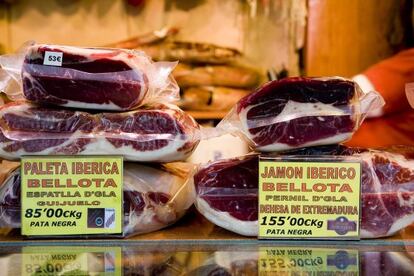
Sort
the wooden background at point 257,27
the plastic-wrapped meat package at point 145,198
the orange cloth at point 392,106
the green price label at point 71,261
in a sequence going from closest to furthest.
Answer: the green price label at point 71,261 < the plastic-wrapped meat package at point 145,198 < the orange cloth at point 392,106 < the wooden background at point 257,27

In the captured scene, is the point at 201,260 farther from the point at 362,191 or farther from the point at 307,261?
the point at 362,191

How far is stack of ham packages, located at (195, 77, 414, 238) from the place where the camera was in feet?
2.61

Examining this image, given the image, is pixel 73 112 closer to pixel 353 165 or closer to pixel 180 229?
pixel 180 229

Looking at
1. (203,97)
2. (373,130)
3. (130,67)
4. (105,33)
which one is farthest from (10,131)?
(105,33)

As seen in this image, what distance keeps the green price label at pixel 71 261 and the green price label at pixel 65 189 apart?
4 cm

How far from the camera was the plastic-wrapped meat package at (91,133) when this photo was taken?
2.67 feet

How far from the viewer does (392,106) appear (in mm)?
1990

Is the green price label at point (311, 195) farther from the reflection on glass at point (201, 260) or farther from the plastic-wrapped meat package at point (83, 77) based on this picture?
the plastic-wrapped meat package at point (83, 77)

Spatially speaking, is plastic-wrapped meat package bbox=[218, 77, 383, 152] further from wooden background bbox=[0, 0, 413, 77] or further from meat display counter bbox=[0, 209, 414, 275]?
wooden background bbox=[0, 0, 413, 77]

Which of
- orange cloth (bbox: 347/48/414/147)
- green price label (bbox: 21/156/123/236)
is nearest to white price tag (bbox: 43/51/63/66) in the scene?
green price label (bbox: 21/156/123/236)

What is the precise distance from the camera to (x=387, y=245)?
81 centimetres

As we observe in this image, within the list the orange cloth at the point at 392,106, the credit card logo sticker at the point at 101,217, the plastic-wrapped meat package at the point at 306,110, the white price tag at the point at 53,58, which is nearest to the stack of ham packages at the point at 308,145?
the plastic-wrapped meat package at the point at 306,110

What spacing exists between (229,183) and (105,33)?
7.54 ft

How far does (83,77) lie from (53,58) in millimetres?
54
